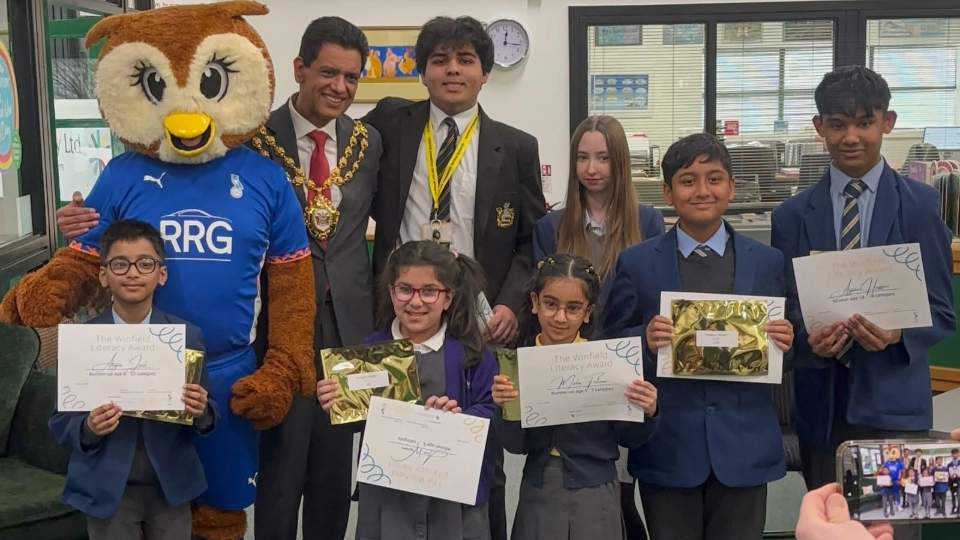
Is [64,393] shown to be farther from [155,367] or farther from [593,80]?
[593,80]

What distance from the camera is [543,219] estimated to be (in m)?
2.59

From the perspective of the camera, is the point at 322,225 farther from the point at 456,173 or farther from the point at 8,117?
the point at 8,117

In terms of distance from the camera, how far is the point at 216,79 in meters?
2.15

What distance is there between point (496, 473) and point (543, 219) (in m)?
0.73

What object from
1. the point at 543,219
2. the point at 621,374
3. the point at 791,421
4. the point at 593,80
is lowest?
the point at 791,421

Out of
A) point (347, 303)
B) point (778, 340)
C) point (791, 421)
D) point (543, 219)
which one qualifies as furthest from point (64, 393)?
point (791, 421)

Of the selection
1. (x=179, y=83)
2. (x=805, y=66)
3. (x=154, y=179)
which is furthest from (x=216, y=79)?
(x=805, y=66)

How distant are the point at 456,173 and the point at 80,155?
2325mm

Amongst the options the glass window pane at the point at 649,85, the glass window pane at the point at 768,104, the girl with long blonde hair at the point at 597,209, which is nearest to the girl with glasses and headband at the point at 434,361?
the girl with long blonde hair at the point at 597,209

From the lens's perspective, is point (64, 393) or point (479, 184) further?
point (479, 184)

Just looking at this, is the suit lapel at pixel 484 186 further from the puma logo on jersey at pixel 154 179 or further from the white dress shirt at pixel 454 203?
the puma logo on jersey at pixel 154 179

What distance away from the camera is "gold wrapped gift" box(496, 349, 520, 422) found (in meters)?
2.03

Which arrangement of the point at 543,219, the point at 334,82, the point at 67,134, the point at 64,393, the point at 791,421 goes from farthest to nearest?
the point at 67,134 < the point at 791,421 < the point at 543,219 < the point at 334,82 < the point at 64,393

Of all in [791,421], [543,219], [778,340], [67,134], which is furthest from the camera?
[67,134]
